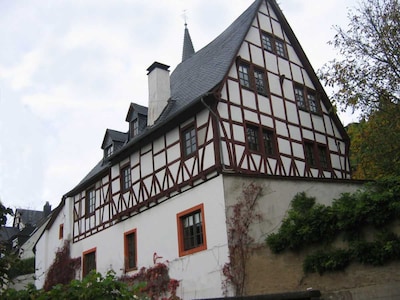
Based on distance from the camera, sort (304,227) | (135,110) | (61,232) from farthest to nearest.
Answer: (61,232) → (135,110) → (304,227)

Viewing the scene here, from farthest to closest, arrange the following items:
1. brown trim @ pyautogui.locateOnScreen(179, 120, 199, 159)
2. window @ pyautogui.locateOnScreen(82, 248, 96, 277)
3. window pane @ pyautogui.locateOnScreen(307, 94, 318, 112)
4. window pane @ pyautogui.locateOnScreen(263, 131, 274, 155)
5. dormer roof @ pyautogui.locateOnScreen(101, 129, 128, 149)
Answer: dormer roof @ pyautogui.locateOnScreen(101, 129, 128, 149), window @ pyautogui.locateOnScreen(82, 248, 96, 277), window pane @ pyautogui.locateOnScreen(307, 94, 318, 112), window pane @ pyautogui.locateOnScreen(263, 131, 274, 155), brown trim @ pyautogui.locateOnScreen(179, 120, 199, 159)

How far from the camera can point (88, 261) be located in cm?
2289

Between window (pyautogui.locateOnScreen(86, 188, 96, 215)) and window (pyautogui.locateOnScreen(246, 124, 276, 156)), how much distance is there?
10.1 m

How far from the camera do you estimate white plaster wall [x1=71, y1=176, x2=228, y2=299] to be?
1460cm

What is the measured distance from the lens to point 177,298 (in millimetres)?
15578

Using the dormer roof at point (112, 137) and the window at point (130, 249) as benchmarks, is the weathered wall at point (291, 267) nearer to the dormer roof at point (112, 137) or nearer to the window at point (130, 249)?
the window at point (130, 249)

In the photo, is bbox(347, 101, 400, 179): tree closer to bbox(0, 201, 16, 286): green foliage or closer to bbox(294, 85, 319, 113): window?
bbox(294, 85, 319, 113): window

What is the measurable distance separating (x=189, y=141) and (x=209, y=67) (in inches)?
157

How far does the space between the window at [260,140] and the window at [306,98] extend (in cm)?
288

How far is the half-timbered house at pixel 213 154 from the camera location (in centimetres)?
1542

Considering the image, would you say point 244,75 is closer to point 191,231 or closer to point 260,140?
point 260,140

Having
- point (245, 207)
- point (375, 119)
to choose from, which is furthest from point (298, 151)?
point (245, 207)

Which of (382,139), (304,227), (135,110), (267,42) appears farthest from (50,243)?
(304,227)

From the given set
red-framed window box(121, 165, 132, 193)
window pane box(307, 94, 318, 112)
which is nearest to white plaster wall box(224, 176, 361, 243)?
window pane box(307, 94, 318, 112)
